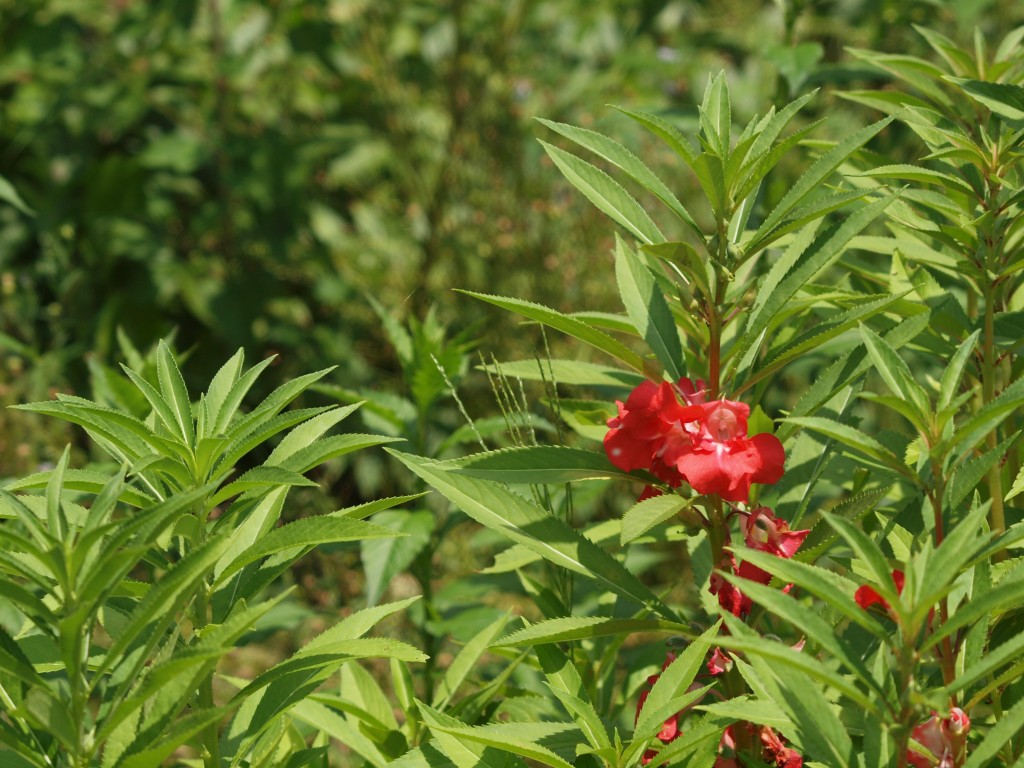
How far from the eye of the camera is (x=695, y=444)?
3.30ft

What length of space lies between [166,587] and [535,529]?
352mm

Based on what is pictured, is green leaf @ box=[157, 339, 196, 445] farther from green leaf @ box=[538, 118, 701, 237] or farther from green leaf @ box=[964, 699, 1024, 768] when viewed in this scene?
green leaf @ box=[964, 699, 1024, 768]

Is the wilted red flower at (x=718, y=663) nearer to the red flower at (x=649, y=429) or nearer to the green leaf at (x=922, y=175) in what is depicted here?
the red flower at (x=649, y=429)

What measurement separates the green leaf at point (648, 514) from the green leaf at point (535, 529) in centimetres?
9

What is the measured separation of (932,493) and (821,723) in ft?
0.70

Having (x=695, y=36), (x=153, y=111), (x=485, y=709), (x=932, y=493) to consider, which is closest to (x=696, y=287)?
(x=932, y=493)

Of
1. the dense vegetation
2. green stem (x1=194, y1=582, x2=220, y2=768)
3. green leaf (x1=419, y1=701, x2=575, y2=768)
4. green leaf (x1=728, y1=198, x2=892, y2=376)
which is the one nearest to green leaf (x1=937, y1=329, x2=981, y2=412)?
the dense vegetation

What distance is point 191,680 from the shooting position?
0.83 meters

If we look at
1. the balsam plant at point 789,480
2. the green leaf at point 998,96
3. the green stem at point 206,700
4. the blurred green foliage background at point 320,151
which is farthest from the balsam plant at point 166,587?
the blurred green foliage background at point 320,151

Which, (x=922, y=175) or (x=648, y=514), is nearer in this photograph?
(x=648, y=514)

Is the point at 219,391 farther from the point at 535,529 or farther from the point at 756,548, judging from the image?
the point at 756,548

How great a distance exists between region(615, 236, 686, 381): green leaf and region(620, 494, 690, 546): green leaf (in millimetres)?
163

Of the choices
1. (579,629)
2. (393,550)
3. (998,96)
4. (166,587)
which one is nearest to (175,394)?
(166,587)

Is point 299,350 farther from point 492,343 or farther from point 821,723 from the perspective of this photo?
point 821,723
